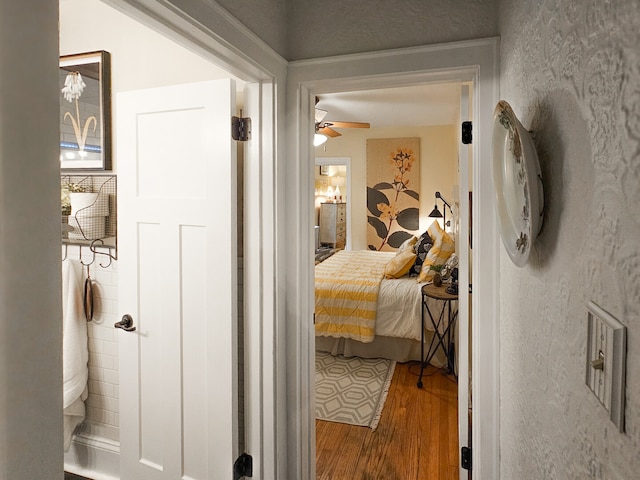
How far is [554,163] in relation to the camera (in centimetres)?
84

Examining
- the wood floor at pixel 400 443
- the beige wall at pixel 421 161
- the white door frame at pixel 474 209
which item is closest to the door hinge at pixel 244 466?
the white door frame at pixel 474 209

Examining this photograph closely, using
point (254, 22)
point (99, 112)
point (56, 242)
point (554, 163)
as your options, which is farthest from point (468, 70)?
point (99, 112)

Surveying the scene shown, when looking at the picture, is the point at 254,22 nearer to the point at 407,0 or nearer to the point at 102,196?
the point at 407,0

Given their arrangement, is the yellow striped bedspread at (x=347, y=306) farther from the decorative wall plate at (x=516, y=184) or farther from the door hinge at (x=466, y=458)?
the decorative wall plate at (x=516, y=184)

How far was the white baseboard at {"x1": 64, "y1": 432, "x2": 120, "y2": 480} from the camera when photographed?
237cm

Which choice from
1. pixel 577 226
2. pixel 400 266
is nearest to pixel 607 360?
pixel 577 226

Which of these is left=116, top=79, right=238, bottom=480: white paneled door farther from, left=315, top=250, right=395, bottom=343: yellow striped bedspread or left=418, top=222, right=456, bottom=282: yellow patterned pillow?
left=418, top=222, right=456, bottom=282: yellow patterned pillow

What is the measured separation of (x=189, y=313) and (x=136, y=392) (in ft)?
1.74

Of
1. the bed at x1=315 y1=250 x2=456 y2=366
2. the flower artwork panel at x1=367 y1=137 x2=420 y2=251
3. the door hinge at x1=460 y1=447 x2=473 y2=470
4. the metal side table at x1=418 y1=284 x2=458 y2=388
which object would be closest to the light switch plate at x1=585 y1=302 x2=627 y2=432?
the door hinge at x1=460 y1=447 x2=473 y2=470

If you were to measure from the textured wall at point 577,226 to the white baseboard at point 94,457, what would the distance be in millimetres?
2167

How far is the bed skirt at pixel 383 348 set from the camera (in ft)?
13.0

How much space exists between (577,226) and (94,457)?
8.95ft

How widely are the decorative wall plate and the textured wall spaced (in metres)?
0.03

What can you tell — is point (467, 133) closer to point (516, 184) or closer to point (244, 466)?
point (516, 184)
